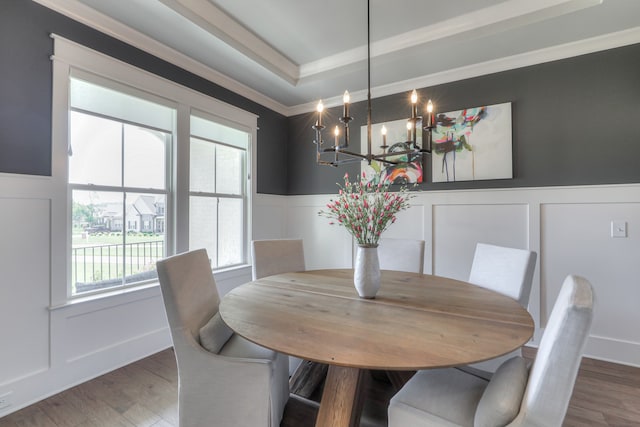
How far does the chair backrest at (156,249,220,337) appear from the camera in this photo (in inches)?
52.6

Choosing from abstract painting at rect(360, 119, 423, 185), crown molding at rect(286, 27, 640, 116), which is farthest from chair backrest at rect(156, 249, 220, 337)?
crown molding at rect(286, 27, 640, 116)

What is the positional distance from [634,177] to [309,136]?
10.1 ft

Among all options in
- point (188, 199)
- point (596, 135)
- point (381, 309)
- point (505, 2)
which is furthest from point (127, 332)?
point (596, 135)

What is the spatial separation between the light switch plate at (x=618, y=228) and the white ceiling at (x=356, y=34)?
1406mm

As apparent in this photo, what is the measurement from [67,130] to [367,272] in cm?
219

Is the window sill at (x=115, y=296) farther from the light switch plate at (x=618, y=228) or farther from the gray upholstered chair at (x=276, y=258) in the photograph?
the light switch plate at (x=618, y=228)

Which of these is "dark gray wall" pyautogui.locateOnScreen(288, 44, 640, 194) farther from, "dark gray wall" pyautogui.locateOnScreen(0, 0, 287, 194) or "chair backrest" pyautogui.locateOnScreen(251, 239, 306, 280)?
"dark gray wall" pyautogui.locateOnScreen(0, 0, 287, 194)

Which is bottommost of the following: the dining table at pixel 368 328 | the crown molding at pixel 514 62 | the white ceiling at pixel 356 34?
the dining table at pixel 368 328

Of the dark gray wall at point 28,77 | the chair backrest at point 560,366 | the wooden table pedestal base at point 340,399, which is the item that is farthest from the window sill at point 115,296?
the chair backrest at point 560,366

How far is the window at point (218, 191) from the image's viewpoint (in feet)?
9.40

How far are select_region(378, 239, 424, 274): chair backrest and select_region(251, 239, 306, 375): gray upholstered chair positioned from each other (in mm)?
714

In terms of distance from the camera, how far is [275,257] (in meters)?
2.36

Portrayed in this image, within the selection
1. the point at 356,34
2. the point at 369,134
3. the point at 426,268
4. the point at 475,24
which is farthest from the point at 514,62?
the point at 426,268

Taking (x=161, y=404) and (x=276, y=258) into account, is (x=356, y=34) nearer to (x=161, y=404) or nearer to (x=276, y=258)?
(x=276, y=258)
